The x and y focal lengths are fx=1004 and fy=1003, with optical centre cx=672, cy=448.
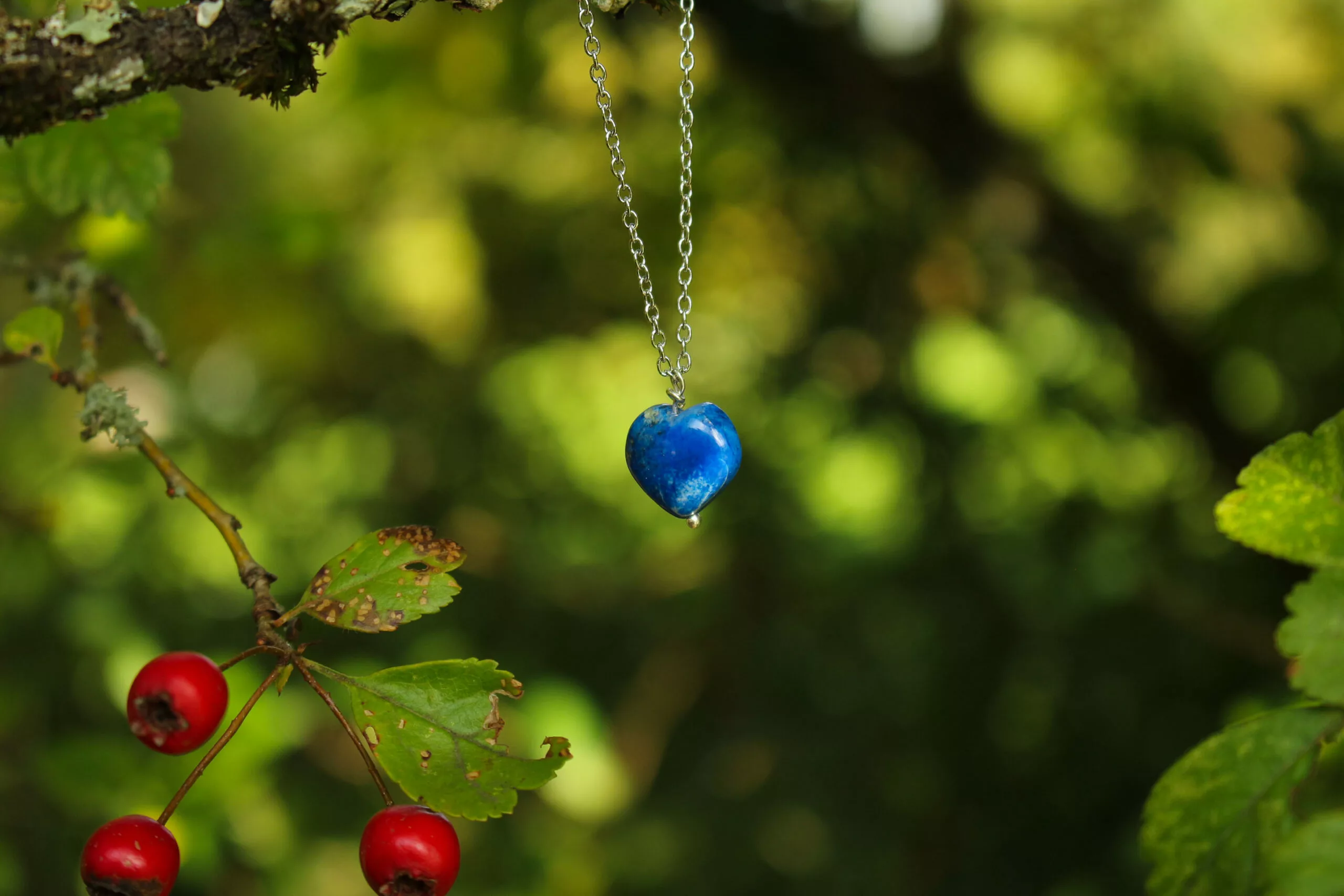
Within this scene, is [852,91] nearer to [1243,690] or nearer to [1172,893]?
[1243,690]

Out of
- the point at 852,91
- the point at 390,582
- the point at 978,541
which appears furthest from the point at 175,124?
the point at 978,541

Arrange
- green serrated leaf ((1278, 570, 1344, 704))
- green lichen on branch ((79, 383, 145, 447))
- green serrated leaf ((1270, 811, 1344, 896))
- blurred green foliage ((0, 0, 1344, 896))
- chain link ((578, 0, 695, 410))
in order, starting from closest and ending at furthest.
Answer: green serrated leaf ((1270, 811, 1344, 896)), green serrated leaf ((1278, 570, 1344, 704)), green lichen on branch ((79, 383, 145, 447)), chain link ((578, 0, 695, 410)), blurred green foliage ((0, 0, 1344, 896))

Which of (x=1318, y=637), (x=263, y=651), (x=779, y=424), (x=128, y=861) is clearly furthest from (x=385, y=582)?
(x=779, y=424)

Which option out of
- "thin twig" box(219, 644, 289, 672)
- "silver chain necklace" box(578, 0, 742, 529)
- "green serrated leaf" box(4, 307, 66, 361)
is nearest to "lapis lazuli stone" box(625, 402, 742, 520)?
"silver chain necklace" box(578, 0, 742, 529)

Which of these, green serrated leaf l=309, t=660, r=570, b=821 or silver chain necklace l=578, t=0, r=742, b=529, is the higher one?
silver chain necklace l=578, t=0, r=742, b=529

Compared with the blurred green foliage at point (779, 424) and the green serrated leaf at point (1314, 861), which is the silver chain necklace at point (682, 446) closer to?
the green serrated leaf at point (1314, 861)

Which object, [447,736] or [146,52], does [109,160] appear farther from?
[447,736]

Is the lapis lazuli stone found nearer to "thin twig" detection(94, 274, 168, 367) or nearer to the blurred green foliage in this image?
"thin twig" detection(94, 274, 168, 367)
